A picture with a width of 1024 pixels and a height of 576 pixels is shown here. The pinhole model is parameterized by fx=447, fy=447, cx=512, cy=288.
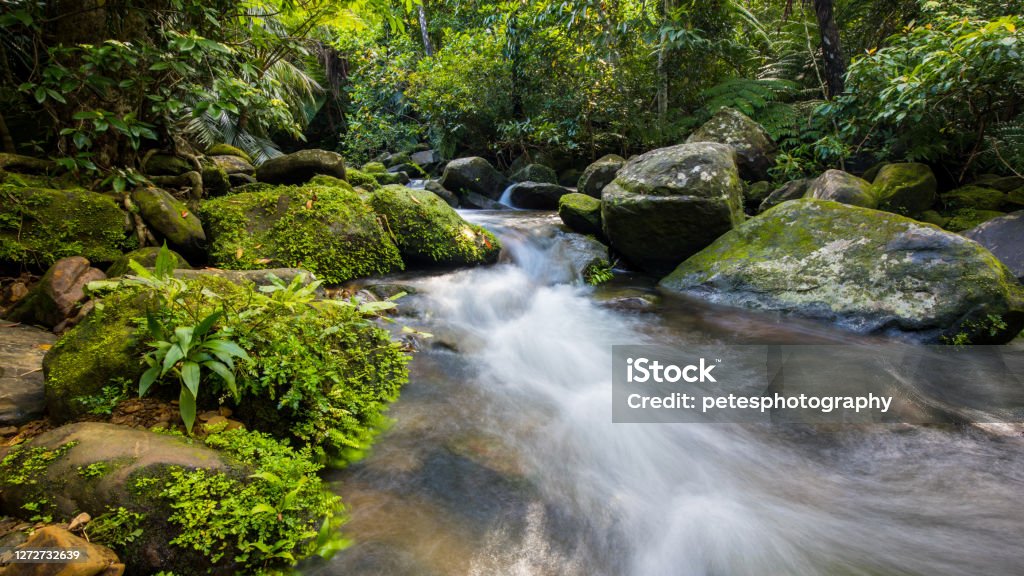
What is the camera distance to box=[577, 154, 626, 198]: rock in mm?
8219

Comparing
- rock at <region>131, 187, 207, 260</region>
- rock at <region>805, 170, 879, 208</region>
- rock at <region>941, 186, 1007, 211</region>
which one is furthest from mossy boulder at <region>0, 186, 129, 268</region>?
rock at <region>941, 186, 1007, 211</region>

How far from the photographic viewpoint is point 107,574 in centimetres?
149

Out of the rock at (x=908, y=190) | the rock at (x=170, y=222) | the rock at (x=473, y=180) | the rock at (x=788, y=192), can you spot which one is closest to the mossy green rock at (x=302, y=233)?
the rock at (x=170, y=222)

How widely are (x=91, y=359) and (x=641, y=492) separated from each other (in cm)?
293

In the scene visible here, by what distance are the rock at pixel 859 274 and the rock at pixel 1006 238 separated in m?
1.34

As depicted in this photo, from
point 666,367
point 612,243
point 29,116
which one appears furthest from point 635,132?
point 29,116

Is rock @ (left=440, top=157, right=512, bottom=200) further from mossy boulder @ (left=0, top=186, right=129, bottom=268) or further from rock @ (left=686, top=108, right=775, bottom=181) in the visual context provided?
mossy boulder @ (left=0, top=186, right=129, bottom=268)

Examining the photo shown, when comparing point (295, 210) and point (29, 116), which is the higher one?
point (29, 116)

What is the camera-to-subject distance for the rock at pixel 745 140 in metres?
8.02

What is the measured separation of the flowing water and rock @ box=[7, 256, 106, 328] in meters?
2.41

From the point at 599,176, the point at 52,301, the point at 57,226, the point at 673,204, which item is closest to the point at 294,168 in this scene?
the point at 57,226

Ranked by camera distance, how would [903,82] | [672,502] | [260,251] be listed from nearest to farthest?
[672,502] < [260,251] < [903,82]

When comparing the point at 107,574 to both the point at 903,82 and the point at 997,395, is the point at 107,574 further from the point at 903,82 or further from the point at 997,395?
the point at 903,82

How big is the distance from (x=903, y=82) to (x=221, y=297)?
753cm
